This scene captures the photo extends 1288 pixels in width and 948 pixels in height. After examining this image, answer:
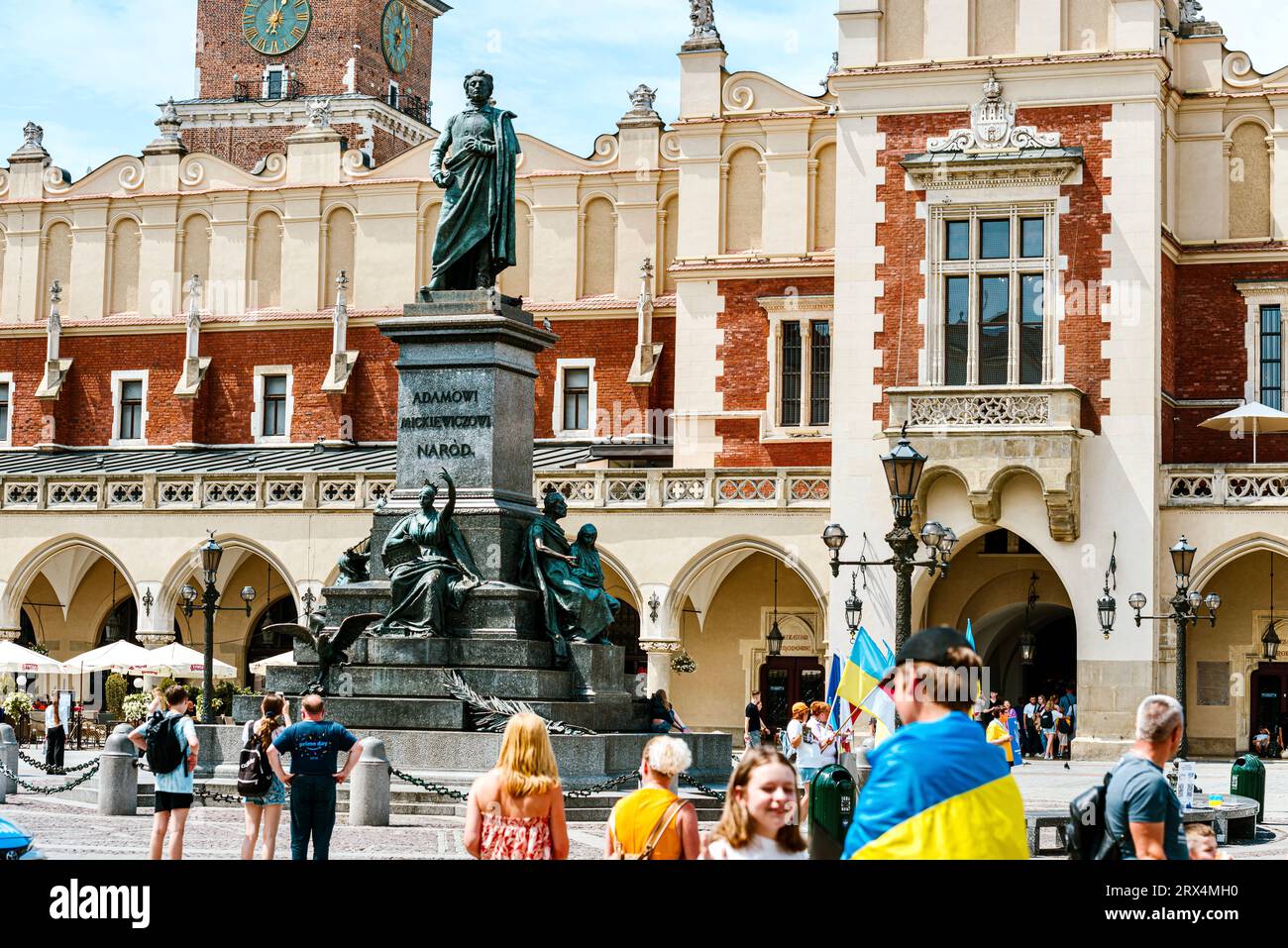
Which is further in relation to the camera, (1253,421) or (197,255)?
(197,255)

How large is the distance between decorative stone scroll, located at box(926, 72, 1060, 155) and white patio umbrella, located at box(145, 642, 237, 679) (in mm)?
15599

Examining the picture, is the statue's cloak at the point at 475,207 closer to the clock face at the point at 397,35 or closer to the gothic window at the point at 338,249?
the gothic window at the point at 338,249

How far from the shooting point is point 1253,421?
37500mm

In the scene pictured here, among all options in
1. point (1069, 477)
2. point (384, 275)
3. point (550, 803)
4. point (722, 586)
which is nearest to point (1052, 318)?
point (1069, 477)

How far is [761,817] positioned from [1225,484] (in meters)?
30.3

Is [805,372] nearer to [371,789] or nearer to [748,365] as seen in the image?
[748,365]

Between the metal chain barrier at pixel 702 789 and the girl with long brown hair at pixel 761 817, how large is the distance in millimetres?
11089

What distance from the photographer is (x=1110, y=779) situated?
309 inches

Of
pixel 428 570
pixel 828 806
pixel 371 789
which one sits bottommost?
pixel 371 789

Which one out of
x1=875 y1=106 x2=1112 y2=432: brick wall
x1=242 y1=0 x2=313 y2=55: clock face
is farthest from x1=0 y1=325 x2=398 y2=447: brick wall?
x1=242 y1=0 x2=313 y2=55: clock face

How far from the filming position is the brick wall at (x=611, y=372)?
145 feet

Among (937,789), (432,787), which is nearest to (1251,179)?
(432,787)
